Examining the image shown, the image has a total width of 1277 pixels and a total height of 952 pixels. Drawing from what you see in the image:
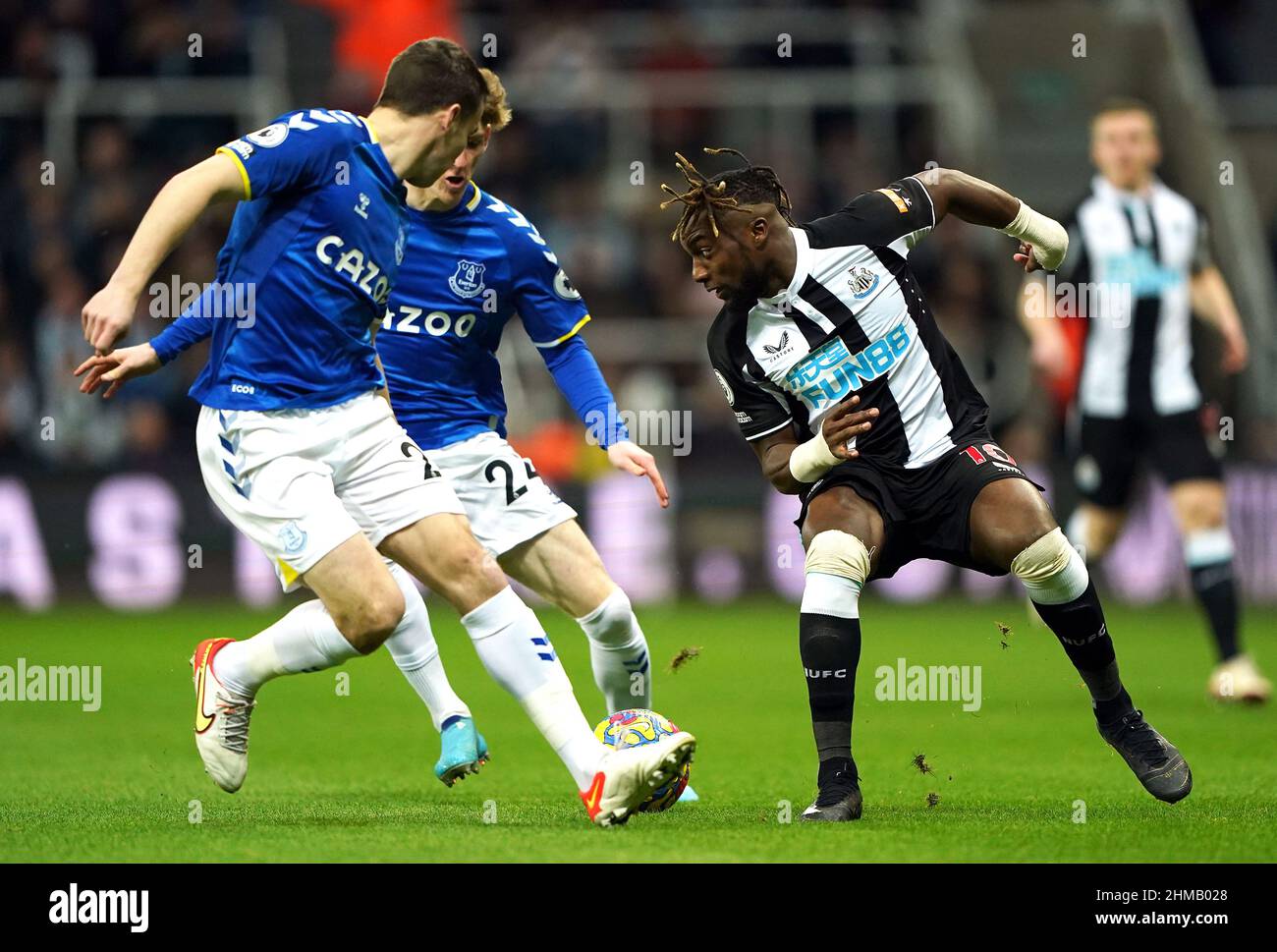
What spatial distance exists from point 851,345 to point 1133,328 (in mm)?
4117

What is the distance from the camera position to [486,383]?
683 cm

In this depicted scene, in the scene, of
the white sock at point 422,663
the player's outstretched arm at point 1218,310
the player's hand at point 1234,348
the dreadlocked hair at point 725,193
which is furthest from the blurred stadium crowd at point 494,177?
the dreadlocked hair at point 725,193

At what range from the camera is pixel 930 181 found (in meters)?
6.20

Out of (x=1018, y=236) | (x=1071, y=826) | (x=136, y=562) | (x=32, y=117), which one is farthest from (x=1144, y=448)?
(x=32, y=117)

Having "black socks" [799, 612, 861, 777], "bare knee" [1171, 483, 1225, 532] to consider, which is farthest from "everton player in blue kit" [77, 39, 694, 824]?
"bare knee" [1171, 483, 1225, 532]

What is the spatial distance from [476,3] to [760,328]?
1347cm

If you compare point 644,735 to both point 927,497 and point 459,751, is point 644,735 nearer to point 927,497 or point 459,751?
point 459,751

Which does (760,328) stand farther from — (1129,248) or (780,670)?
(780,670)

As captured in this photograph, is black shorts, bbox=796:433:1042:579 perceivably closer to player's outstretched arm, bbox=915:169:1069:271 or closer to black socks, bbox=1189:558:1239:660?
player's outstretched arm, bbox=915:169:1069:271

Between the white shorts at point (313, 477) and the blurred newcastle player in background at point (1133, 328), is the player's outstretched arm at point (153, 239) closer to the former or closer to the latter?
the white shorts at point (313, 477)

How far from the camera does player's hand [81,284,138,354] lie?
486cm

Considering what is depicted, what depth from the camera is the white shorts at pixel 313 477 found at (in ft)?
18.2

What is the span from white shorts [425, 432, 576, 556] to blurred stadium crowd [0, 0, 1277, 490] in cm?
844

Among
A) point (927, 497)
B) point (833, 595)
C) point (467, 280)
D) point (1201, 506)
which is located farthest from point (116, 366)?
point (1201, 506)
